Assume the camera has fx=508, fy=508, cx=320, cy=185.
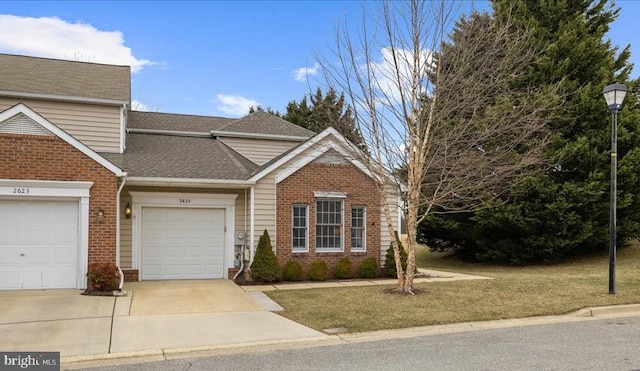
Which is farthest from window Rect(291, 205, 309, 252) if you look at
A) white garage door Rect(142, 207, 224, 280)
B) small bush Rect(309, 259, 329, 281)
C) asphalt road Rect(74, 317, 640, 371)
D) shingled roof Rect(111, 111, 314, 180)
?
asphalt road Rect(74, 317, 640, 371)

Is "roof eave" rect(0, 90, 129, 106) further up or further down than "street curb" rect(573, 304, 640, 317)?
further up

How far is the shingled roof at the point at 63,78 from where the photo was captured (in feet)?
48.1

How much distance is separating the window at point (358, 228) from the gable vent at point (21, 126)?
8.57 metres

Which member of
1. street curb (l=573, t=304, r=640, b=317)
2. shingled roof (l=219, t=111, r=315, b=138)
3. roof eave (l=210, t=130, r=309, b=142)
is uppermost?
shingled roof (l=219, t=111, r=315, b=138)

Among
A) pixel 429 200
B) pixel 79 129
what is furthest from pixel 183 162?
pixel 429 200

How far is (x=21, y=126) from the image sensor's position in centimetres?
1144

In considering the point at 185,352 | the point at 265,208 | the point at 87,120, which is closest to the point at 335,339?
the point at 185,352

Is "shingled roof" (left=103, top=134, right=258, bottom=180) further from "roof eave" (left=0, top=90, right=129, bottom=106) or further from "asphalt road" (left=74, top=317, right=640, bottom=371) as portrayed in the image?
"asphalt road" (left=74, top=317, right=640, bottom=371)

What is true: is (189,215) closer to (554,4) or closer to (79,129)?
(79,129)

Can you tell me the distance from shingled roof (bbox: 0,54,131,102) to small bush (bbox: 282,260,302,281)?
6771mm

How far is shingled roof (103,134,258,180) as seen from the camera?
46.2ft

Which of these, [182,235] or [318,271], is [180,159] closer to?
[182,235]

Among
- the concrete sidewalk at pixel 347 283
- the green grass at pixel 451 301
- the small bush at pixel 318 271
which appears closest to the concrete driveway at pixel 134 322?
the green grass at pixel 451 301

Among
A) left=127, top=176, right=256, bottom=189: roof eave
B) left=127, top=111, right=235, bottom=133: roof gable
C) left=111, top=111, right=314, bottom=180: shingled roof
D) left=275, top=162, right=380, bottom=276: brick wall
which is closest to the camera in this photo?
left=127, top=176, right=256, bottom=189: roof eave
